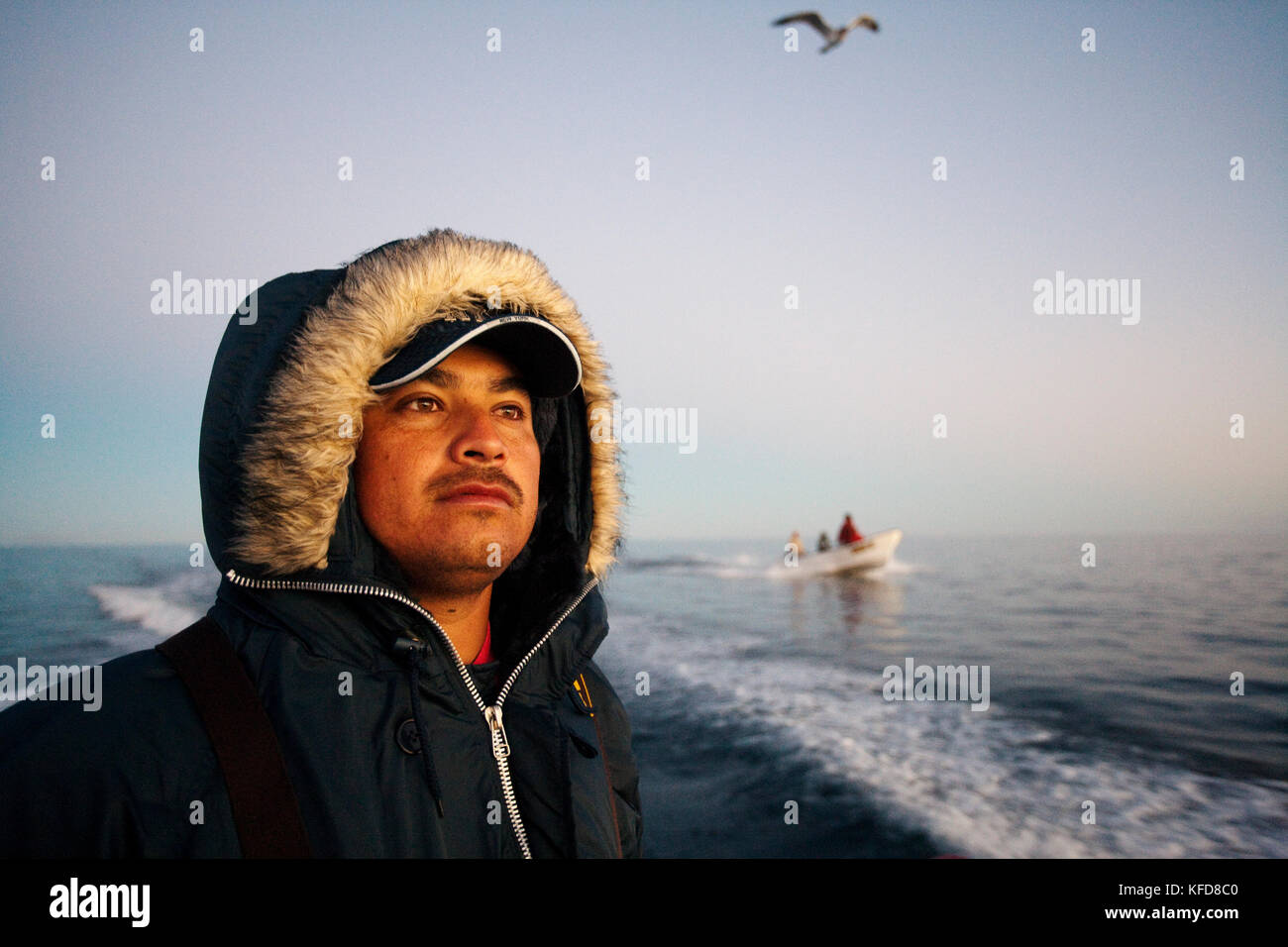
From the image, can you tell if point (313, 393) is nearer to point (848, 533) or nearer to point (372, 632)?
point (372, 632)

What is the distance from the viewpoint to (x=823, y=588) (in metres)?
27.1

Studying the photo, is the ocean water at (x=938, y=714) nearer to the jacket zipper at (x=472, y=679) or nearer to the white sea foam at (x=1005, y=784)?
the white sea foam at (x=1005, y=784)

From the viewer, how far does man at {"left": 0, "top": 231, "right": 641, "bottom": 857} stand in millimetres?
1442

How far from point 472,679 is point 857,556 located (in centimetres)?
2781

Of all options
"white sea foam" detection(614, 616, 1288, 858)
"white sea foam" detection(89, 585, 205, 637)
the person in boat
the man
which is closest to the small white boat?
the person in boat

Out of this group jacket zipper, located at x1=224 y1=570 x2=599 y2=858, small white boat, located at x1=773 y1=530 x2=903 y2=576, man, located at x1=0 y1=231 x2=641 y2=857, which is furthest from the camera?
small white boat, located at x1=773 y1=530 x2=903 y2=576

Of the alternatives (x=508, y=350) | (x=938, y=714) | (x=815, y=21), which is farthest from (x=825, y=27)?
(x=508, y=350)

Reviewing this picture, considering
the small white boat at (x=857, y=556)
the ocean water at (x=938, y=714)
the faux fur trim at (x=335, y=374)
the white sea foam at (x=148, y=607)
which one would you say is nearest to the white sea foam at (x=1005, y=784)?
the ocean water at (x=938, y=714)

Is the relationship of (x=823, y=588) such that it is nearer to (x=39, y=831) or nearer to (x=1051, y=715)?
(x=1051, y=715)

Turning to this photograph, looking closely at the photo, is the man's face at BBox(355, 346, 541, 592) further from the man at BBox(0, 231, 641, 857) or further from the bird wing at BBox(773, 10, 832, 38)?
the bird wing at BBox(773, 10, 832, 38)

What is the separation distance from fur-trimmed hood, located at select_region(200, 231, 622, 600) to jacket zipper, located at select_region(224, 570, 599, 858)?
0.09ft

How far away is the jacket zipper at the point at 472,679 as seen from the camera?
5.82 feet

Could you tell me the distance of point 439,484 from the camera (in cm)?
195
